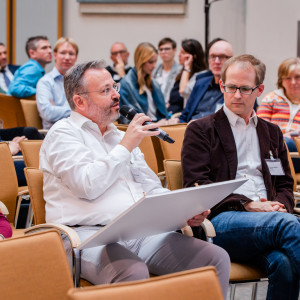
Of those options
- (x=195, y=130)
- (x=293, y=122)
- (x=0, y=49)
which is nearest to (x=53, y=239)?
(x=195, y=130)

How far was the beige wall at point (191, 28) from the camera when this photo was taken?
7.47m

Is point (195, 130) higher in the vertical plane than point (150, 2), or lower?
lower

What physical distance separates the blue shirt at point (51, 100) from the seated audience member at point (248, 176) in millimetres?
2379

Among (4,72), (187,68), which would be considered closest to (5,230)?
(187,68)

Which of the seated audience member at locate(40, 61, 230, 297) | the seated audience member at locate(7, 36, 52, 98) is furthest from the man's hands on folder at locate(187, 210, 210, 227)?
the seated audience member at locate(7, 36, 52, 98)

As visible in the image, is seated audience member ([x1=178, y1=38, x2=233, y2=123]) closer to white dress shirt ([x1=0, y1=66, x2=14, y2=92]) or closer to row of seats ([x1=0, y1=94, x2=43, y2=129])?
row of seats ([x1=0, y1=94, x2=43, y2=129])

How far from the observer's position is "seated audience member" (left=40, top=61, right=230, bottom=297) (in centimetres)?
212

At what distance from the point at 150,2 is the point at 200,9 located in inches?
26.9

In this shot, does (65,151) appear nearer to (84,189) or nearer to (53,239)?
(84,189)

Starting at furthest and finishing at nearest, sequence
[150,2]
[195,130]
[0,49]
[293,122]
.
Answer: [150,2]
[0,49]
[293,122]
[195,130]

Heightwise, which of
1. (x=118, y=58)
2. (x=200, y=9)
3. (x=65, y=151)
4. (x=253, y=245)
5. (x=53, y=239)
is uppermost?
(x=200, y=9)

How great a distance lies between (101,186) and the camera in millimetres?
2215

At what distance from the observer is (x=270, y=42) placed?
24.4 ft

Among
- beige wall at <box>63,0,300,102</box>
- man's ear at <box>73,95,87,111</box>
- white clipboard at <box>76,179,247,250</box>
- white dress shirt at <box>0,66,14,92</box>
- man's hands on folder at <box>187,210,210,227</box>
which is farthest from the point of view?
beige wall at <box>63,0,300,102</box>
